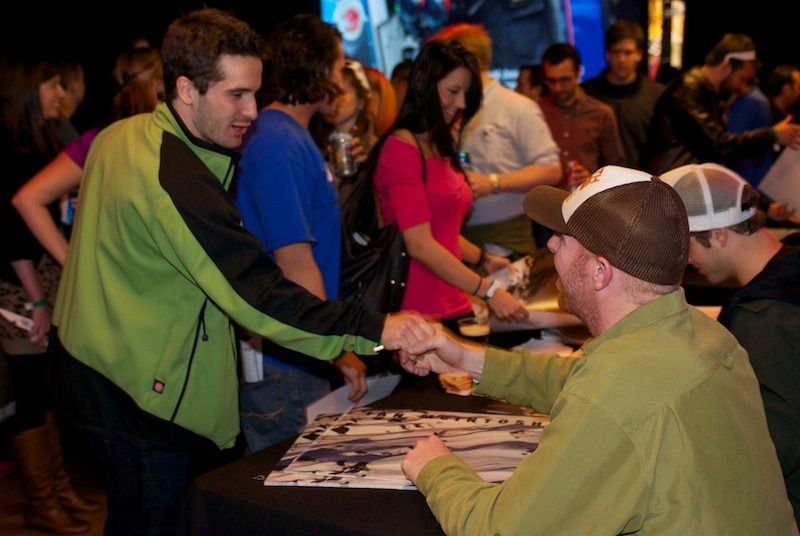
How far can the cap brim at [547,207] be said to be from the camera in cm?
156

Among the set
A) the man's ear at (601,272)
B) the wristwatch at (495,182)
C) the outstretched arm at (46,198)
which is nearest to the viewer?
the man's ear at (601,272)

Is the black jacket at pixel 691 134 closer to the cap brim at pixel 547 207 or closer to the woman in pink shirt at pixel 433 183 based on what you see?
the woman in pink shirt at pixel 433 183

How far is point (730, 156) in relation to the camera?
185 inches

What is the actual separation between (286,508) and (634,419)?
0.69 metres

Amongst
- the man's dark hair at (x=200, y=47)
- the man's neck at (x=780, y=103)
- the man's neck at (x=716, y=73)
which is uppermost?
the man's dark hair at (x=200, y=47)

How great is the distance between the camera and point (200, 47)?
1925 mm

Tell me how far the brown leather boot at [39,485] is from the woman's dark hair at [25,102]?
1053 mm

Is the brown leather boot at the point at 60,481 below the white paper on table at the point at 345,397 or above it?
below

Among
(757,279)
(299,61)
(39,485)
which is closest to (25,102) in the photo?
(299,61)

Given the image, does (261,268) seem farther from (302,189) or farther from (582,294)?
(582,294)

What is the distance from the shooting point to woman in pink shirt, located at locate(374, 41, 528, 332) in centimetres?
281

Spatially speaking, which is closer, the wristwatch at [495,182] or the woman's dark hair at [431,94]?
the woman's dark hair at [431,94]

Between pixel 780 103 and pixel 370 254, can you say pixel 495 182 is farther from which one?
pixel 780 103

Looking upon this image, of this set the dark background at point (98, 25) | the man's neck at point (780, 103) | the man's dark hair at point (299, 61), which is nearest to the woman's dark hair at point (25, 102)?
the dark background at point (98, 25)
